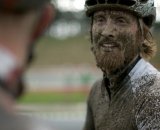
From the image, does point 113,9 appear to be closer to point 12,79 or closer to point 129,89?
Answer: point 129,89

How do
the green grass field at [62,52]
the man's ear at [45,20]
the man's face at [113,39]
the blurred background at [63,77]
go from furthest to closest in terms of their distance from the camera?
the green grass field at [62,52], the blurred background at [63,77], the man's face at [113,39], the man's ear at [45,20]

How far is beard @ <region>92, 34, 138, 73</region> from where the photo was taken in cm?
348

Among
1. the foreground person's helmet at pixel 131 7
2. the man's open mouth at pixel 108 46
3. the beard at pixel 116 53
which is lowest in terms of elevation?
the beard at pixel 116 53

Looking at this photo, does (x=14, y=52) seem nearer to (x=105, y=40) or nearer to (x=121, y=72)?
(x=105, y=40)

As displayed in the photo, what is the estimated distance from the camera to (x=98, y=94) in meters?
3.92

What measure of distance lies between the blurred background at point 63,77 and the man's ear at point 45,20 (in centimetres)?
362

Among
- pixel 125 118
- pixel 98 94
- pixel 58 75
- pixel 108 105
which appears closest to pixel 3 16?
pixel 125 118

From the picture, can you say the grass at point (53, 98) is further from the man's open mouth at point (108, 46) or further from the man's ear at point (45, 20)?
the man's ear at point (45, 20)

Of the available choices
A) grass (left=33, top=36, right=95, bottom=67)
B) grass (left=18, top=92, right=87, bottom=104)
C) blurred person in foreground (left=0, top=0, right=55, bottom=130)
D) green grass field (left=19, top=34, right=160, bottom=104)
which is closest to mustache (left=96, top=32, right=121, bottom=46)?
blurred person in foreground (left=0, top=0, right=55, bottom=130)

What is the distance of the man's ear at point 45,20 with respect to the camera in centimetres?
152

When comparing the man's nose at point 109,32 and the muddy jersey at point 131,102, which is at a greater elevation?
the man's nose at point 109,32

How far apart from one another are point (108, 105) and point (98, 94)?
0.88ft

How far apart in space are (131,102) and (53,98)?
27.5 metres

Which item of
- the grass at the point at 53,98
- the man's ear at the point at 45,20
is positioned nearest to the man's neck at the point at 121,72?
the man's ear at the point at 45,20
